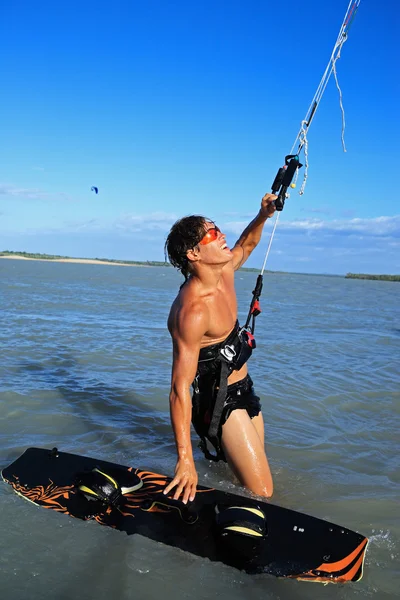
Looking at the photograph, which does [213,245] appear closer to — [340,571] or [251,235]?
[251,235]

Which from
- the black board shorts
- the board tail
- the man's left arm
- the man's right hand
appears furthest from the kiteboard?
the man's left arm

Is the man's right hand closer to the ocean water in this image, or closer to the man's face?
the ocean water

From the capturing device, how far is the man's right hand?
12.2 ft

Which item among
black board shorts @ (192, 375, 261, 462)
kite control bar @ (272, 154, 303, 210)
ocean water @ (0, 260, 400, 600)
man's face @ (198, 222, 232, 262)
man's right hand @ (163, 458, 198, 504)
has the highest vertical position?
kite control bar @ (272, 154, 303, 210)

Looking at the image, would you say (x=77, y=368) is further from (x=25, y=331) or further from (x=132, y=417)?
(x=25, y=331)

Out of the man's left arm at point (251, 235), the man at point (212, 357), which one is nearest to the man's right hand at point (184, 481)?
the man at point (212, 357)

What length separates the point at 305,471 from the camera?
5328 millimetres

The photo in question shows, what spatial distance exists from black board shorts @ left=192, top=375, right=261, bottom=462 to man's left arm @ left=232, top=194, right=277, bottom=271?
1.35 meters

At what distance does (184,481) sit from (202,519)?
452 mm

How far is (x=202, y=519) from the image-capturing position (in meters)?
3.96

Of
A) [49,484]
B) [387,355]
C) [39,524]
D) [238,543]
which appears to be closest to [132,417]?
[49,484]

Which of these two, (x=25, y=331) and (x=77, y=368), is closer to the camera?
(x=77, y=368)

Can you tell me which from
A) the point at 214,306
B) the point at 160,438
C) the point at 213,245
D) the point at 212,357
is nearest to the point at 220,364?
the point at 212,357

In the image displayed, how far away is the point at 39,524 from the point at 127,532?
677 millimetres
